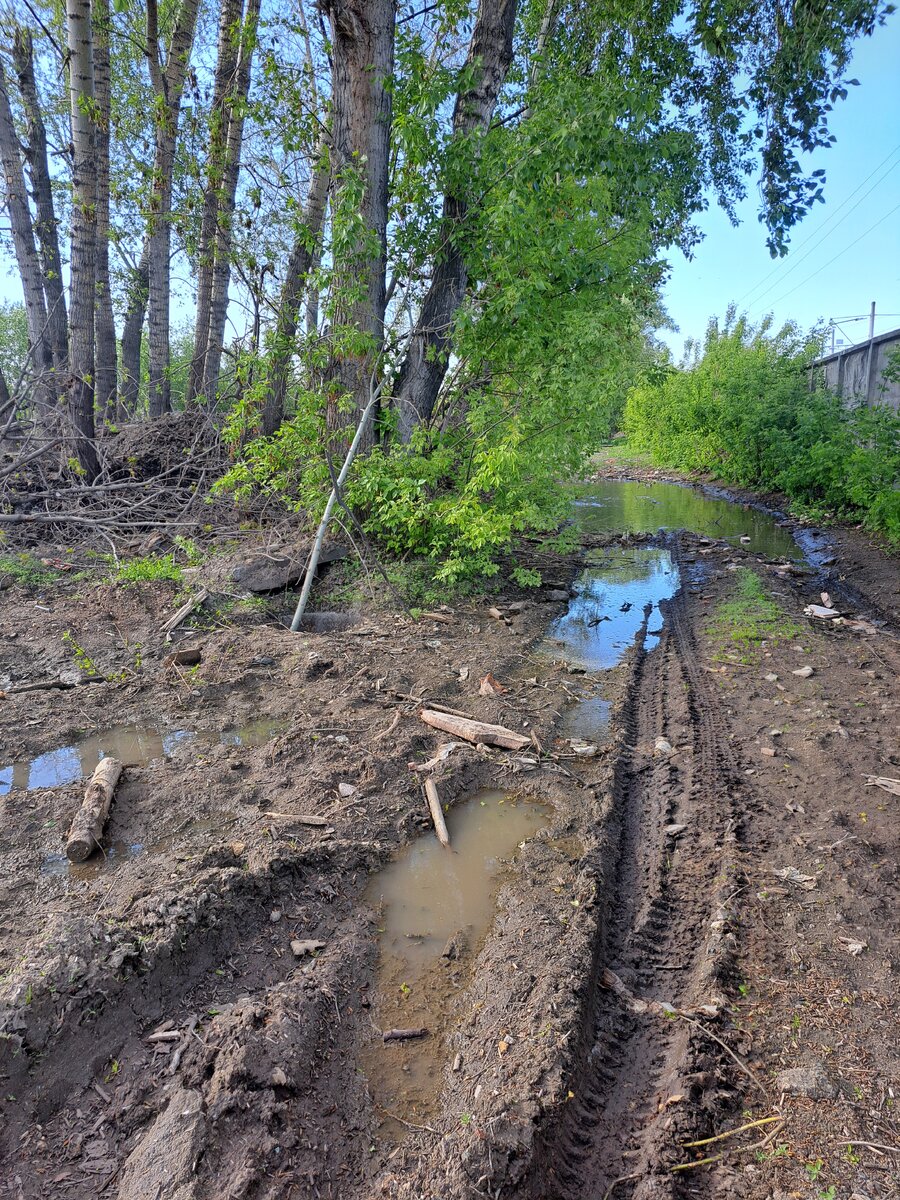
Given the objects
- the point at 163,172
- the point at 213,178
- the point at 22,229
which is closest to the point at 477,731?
the point at 213,178

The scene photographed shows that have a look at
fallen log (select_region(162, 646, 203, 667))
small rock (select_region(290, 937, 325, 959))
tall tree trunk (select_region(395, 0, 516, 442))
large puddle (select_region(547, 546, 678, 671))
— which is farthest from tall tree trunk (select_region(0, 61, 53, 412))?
small rock (select_region(290, 937, 325, 959))

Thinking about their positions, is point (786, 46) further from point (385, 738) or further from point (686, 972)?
point (686, 972)

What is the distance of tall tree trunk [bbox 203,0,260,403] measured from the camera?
950 centimetres

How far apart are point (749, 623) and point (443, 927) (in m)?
5.28

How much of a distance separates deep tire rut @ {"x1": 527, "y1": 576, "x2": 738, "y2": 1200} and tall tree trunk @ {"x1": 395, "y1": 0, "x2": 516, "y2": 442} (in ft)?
15.7

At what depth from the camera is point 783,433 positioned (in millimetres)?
13938

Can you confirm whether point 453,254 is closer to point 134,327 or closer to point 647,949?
point 647,949

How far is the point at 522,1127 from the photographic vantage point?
2094 mm

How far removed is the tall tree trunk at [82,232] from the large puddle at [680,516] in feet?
23.0

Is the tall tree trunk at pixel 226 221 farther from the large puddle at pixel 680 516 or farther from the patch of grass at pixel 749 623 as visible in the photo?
the patch of grass at pixel 749 623

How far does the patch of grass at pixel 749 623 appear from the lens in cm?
665

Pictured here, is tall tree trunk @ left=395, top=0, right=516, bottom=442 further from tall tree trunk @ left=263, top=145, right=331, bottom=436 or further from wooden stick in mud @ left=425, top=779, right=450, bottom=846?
wooden stick in mud @ left=425, top=779, right=450, bottom=846

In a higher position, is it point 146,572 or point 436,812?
point 146,572

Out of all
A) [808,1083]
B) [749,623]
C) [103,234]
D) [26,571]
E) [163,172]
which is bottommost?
[808,1083]
